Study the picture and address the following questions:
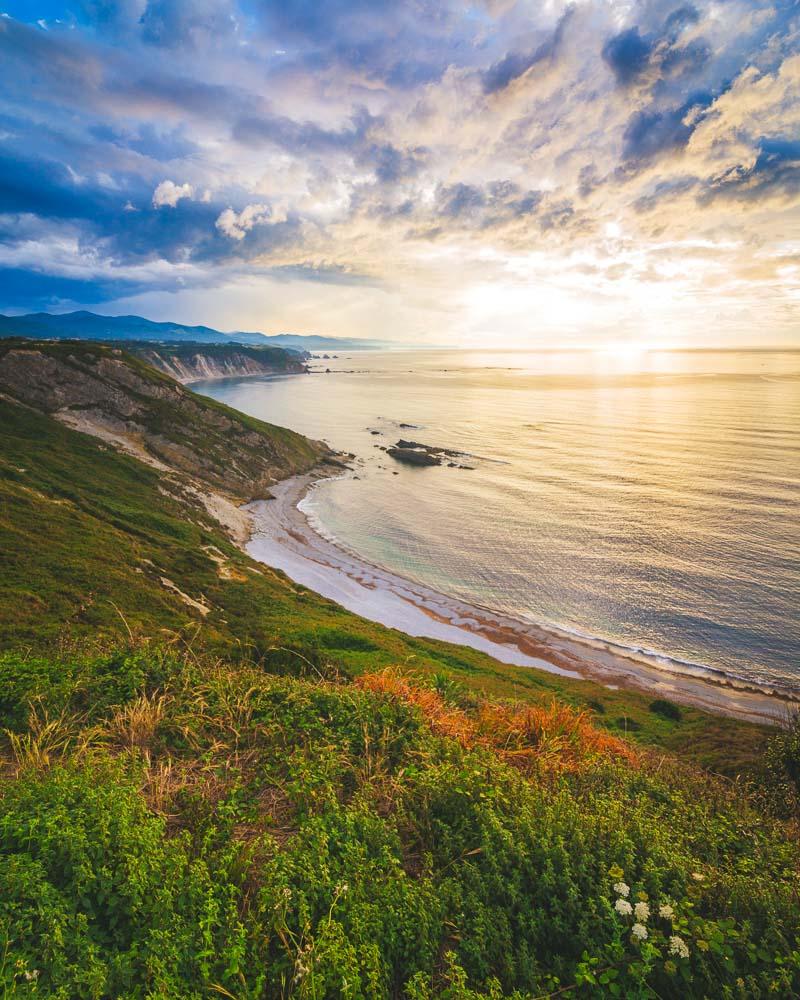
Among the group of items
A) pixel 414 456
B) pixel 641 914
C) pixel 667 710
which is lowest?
pixel 667 710

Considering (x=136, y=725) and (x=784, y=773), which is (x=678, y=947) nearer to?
(x=136, y=725)

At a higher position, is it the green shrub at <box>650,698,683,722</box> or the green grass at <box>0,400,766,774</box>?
the green grass at <box>0,400,766,774</box>

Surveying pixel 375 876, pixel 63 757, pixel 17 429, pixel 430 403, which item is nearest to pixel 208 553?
pixel 17 429

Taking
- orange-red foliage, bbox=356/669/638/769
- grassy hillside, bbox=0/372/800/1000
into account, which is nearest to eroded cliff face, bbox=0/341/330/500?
grassy hillside, bbox=0/372/800/1000

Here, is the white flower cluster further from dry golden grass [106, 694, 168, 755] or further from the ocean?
the ocean

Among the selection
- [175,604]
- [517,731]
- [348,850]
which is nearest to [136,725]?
[348,850]

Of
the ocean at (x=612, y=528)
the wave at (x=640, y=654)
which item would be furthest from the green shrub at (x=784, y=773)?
the ocean at (x=612, y=528)
